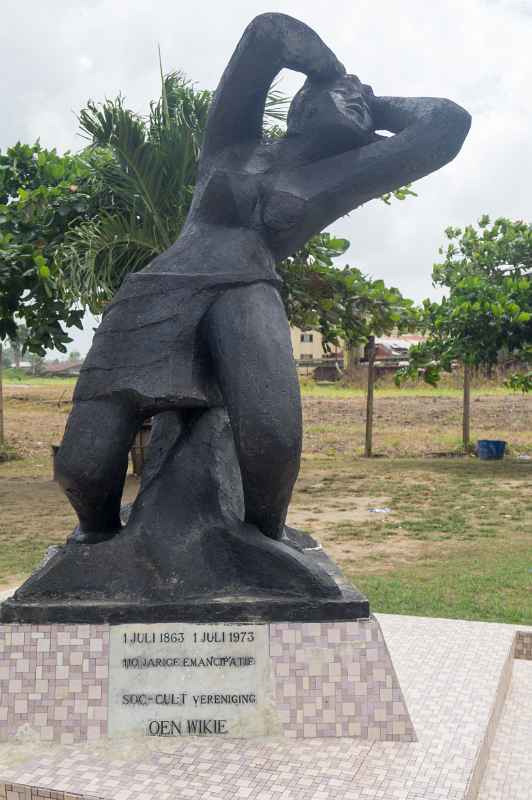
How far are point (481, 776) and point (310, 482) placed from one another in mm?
8165

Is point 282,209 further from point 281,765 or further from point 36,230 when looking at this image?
point 36,230

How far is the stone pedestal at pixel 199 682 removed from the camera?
324 centimetres

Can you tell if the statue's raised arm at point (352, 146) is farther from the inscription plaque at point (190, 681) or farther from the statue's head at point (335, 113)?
the inscription plaque at point (190, 681)

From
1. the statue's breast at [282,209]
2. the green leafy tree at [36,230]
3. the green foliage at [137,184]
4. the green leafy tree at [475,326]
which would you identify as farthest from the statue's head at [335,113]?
the green leafy tree at [475,326]

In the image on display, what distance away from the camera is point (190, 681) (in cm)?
328

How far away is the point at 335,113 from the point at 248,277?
76 centimetres

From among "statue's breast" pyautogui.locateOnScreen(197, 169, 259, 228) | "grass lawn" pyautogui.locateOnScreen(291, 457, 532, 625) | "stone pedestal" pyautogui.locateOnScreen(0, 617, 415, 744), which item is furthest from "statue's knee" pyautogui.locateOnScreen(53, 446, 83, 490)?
"grass lawn" pyautogui.locateOnScreen(291, 457, 532, 625)

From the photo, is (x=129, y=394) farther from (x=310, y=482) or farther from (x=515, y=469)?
(x=515, y=469)

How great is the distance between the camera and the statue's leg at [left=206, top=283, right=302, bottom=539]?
10.9 feet

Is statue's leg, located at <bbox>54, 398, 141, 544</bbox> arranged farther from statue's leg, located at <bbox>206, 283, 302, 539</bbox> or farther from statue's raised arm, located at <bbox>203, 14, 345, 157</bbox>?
statue's raised arm, located at <bbox>203, 14, 345, 157</bbox>

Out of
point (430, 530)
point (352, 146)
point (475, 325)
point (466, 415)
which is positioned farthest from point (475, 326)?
point (352, 146)

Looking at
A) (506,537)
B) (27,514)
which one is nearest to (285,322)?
(506,537)

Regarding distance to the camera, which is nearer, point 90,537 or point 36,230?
point 90,537

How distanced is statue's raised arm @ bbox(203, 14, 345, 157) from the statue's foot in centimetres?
164
